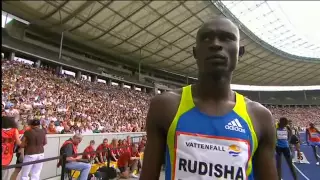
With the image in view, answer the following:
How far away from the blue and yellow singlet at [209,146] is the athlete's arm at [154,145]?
3cm

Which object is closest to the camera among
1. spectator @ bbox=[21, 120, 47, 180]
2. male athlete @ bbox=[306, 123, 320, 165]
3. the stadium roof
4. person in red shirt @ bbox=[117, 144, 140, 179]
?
spectator @ bbox=[21, 120, 47, 180]

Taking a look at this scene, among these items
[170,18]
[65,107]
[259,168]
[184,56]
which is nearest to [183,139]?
[259,168]

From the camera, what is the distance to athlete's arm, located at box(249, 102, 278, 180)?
1.03 metres

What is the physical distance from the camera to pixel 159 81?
A: 35.0m

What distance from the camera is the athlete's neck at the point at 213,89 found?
1060 millimetres

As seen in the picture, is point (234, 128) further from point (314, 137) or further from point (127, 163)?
point (314, 137)

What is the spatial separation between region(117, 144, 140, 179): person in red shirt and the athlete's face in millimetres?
6030

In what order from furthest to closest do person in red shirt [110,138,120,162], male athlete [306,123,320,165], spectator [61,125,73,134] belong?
1. male athlete [306,123,320,165]
2. spectator [61,125,73,134]
3. person in red shirt [110,138,120,162]

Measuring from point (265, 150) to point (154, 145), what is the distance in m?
0.45

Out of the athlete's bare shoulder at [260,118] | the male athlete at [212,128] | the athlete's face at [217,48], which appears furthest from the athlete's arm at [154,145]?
the athlete's bare shoulder at [260,118]

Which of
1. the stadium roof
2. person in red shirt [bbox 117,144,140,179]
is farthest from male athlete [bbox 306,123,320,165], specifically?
person in red shirt [bbox 117,144,140,179]

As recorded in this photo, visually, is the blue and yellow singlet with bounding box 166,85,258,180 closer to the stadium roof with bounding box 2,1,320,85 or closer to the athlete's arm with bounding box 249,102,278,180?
the athlete's arm with bounding box 249,102,278,180

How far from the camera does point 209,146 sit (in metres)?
0.99

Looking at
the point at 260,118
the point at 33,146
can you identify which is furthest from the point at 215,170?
the point at 33,146
